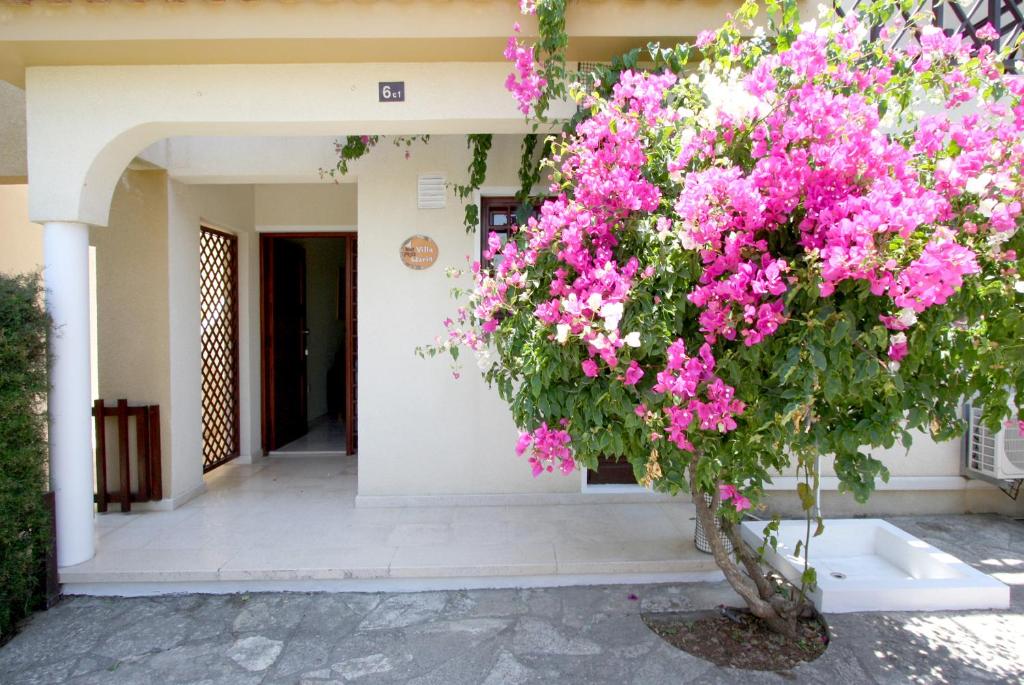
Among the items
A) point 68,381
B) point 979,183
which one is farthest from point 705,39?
point 68,381

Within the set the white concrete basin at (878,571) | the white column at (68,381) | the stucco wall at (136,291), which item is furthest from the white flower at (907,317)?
the stucco wall at (136,291)

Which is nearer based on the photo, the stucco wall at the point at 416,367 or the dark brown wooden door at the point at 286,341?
the stucco wall at the point at 416,367

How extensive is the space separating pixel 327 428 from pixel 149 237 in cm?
436

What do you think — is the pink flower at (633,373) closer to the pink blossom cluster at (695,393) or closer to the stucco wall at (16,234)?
the pink blossom cluster at (695,393)

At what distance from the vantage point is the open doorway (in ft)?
25.2

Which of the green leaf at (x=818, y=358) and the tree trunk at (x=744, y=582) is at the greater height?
the green leaf at (x=818, y=358)

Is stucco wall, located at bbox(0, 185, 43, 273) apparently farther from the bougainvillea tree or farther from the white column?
the bougainvillea tree

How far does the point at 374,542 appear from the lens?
4.68 m

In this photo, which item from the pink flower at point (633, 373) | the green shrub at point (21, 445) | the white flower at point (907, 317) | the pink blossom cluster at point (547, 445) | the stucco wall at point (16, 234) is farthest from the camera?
the stucco wall at point (16, 234)

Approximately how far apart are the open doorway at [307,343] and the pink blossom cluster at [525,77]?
419 cm

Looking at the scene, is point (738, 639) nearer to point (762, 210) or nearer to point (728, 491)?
point (728, 491)

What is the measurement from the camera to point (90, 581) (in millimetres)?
4191

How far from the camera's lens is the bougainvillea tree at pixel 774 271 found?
2.39m

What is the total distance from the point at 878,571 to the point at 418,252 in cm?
437
